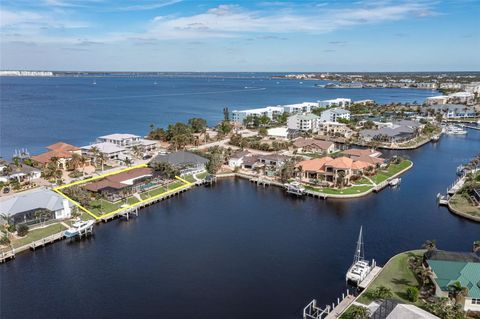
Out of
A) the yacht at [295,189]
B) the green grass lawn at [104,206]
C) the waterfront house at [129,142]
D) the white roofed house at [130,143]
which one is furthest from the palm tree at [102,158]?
the yacht at [295,189]

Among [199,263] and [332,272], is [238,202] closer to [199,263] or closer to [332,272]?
[199,263]

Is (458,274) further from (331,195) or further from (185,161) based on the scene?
(185,161)

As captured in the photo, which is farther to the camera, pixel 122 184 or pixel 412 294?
pixel 122 184

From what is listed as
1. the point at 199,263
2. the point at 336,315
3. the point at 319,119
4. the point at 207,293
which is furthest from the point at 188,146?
the point at 336,315

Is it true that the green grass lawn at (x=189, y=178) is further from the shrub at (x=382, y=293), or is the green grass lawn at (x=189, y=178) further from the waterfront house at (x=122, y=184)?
the shrub at (x=382, y=293)

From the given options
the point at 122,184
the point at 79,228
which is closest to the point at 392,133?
the point at 122,184

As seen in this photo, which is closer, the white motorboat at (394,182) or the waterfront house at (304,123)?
the white motorboat at (394,182)

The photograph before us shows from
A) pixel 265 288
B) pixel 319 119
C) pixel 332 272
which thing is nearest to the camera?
pixel 265 288
